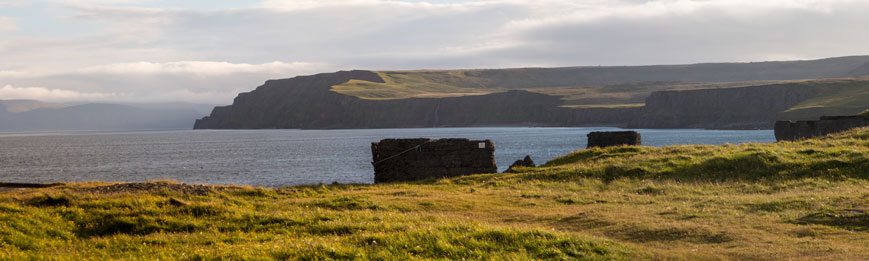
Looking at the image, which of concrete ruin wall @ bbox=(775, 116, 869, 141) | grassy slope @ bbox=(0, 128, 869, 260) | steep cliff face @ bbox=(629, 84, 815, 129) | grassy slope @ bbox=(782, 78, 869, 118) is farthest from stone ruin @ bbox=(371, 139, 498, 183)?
steep cliff face @ bbox=(629, 84, 815, 129)

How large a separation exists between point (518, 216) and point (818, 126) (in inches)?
1185

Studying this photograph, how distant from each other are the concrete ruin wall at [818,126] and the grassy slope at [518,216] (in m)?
12.6

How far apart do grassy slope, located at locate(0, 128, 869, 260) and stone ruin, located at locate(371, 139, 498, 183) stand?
187 centimetres

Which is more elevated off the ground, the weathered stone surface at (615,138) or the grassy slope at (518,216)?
the weathered stone surface at (615,138)

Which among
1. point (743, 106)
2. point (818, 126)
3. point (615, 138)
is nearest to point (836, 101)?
point (743, 106)

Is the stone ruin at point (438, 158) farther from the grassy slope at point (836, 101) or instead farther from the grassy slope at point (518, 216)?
the grassy slope at point (836, 101)

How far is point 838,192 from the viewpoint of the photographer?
1816 centimetres

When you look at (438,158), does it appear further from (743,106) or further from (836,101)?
(743,106)

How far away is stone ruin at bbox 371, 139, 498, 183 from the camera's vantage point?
2755 centimetres

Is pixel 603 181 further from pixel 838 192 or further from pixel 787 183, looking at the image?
pixel 838 192

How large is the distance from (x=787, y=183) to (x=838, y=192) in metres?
2.89

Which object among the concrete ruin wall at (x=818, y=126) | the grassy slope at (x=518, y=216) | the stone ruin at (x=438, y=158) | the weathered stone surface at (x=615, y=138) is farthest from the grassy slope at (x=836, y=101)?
the stone ruin at (x=438, y=158)

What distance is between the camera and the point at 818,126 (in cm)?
3856

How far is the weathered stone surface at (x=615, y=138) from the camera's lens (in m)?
33.4
